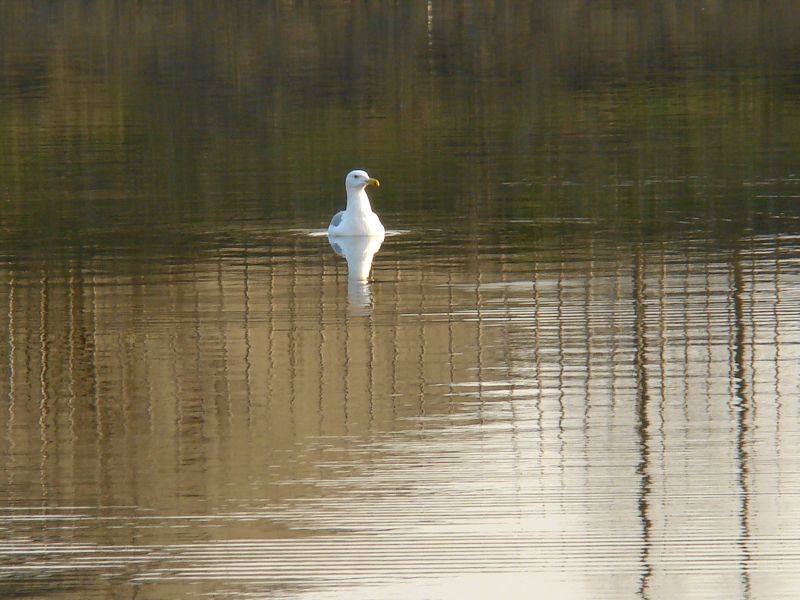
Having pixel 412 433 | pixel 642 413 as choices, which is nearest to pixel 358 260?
pixel 642 413

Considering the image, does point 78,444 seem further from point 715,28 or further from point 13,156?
point 715,28

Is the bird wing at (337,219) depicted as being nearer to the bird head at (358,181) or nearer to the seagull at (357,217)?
the seagull at (357,217)

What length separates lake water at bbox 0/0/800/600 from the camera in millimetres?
10055

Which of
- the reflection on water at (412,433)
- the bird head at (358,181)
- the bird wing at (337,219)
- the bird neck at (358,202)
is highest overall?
the bird head at (358,181)

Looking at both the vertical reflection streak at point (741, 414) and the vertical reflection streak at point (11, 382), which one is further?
the vertical reflection streak at point (11, 382)

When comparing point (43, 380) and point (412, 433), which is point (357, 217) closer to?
point (43, 380)

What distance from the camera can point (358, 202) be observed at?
21.6 metres

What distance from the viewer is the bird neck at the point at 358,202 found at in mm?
21438

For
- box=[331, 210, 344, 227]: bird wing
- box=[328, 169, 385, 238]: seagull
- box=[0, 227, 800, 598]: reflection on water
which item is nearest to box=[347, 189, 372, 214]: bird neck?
box=[328, 169, 385, 238]: seagull

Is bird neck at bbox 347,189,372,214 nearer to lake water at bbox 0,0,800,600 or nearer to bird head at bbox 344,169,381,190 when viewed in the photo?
bird head at bbox 344,169,381,190

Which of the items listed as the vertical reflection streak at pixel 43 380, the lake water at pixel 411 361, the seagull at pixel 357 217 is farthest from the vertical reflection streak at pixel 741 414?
the seagull at pixel 357 217

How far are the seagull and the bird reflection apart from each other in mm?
65

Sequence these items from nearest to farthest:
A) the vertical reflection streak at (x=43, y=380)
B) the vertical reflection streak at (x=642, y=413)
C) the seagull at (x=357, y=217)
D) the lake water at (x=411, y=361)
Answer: the vertical reflection streak at (x=642, y=413) < the lake water at (x=411, y=361) < the vertical reflection streak at (x=43, y=380) < the seagull at (x=357, y=217)

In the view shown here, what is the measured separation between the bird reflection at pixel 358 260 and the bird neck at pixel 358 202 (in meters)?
0.33
